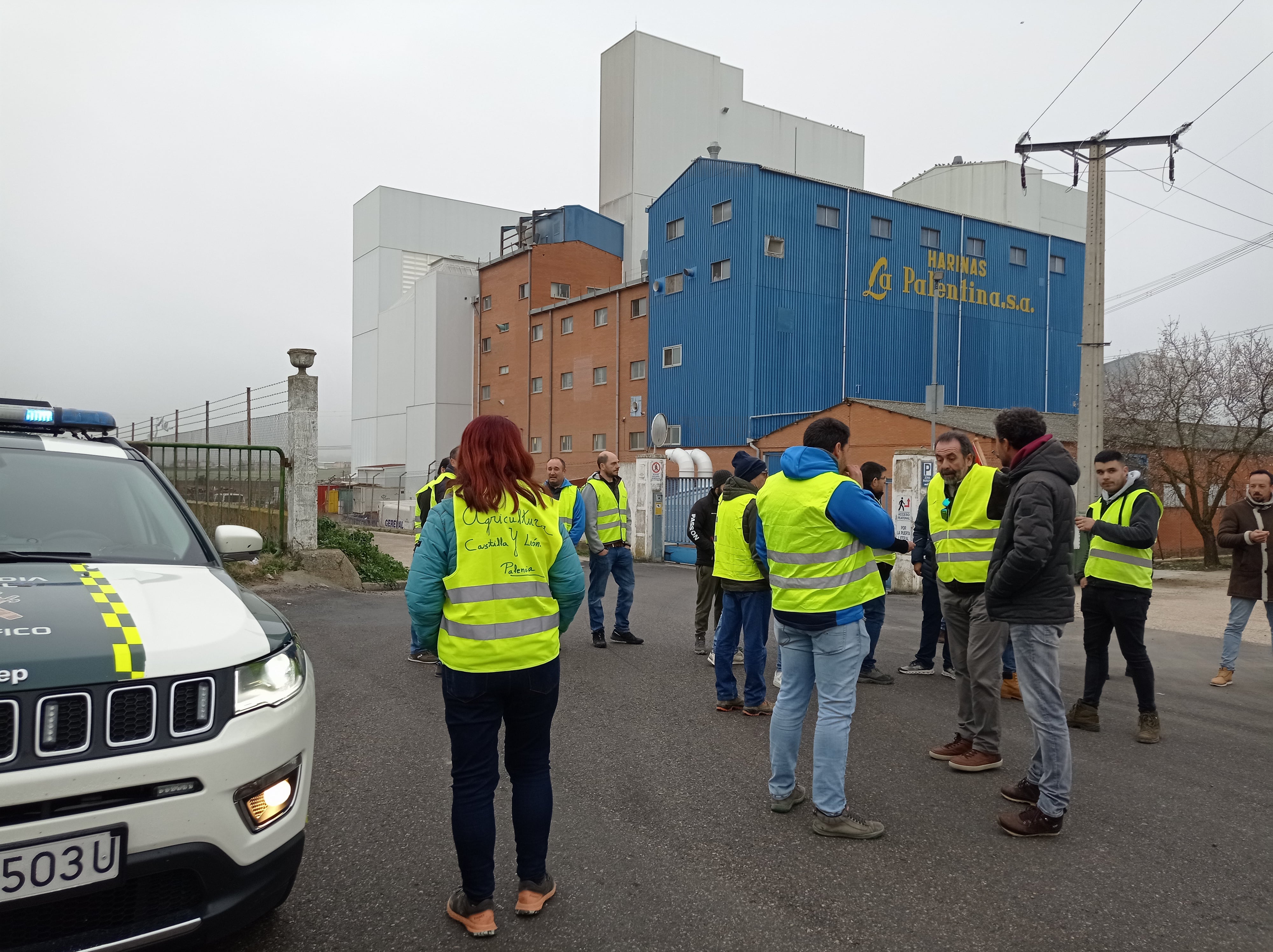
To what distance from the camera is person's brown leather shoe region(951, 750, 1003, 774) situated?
4.91 meters

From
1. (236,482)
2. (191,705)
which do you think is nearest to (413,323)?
(236,482)

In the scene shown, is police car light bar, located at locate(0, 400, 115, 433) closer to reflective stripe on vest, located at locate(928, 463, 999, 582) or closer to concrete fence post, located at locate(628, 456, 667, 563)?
reflective stripe on vest, located at locate(928, 463, 999, 582)

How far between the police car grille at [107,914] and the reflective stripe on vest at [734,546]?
441 centimetres

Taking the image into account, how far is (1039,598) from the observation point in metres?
4.24

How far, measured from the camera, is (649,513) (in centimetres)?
2181

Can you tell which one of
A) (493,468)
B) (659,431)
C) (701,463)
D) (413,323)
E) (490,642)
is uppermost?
(413,323)

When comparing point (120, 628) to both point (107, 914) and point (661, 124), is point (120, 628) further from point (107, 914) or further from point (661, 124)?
point (661, 124)

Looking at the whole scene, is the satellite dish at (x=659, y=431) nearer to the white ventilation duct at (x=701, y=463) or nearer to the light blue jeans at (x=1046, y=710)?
the white ventilation duct at (x=701, y=463)

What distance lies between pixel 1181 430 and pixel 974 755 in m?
19.7

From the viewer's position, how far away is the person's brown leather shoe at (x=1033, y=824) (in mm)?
3984

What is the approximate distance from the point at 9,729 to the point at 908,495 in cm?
1426

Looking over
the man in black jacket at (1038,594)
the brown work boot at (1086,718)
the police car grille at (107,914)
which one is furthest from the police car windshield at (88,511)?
the brown work boot at (1086,718)

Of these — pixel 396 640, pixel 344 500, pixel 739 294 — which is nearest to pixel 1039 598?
pixel 396 640

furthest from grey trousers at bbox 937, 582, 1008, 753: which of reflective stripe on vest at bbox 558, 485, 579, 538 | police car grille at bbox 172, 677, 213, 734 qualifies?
police car grille at bbox 172, 677, 213, 734
